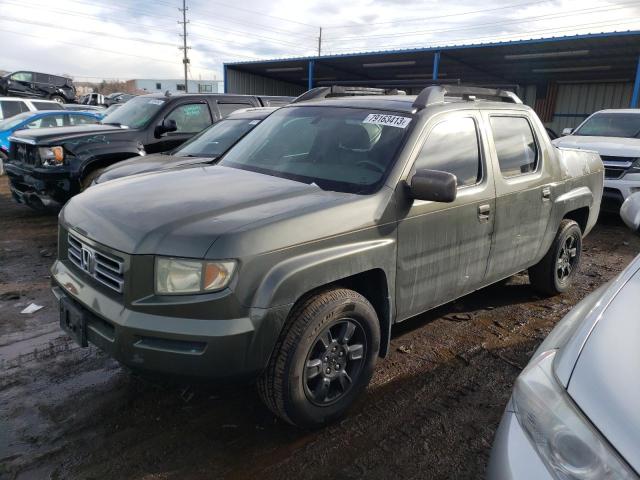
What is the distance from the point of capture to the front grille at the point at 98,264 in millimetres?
2494

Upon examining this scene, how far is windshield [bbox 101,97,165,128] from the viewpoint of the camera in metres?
7.66

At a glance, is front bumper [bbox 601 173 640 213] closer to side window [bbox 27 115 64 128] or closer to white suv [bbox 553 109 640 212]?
white suv [bbox 553 109 640 212]

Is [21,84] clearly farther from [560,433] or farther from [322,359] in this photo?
[560,433]

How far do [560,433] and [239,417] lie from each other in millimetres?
1968

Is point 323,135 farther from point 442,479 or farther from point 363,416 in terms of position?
point 442,479

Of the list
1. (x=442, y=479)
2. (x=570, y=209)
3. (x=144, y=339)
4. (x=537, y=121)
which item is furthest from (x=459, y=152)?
(x=144, y=339)

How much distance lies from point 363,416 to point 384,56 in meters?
20.9

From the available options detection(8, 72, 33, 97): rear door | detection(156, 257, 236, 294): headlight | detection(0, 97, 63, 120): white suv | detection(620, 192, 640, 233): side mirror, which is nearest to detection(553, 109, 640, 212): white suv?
detection(620, 192, 640, 233): side mirror

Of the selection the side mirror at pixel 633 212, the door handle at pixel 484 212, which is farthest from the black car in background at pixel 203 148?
the side mirror at pixel 633 212

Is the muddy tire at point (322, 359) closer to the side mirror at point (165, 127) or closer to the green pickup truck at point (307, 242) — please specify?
the green pickup truck at point (307, 242)

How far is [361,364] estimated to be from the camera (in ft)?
9.82

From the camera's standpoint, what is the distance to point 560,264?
500 centimetres

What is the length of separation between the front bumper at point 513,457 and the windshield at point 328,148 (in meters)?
1.63

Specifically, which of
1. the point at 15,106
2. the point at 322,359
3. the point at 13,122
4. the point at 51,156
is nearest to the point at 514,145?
the point at 322,359
